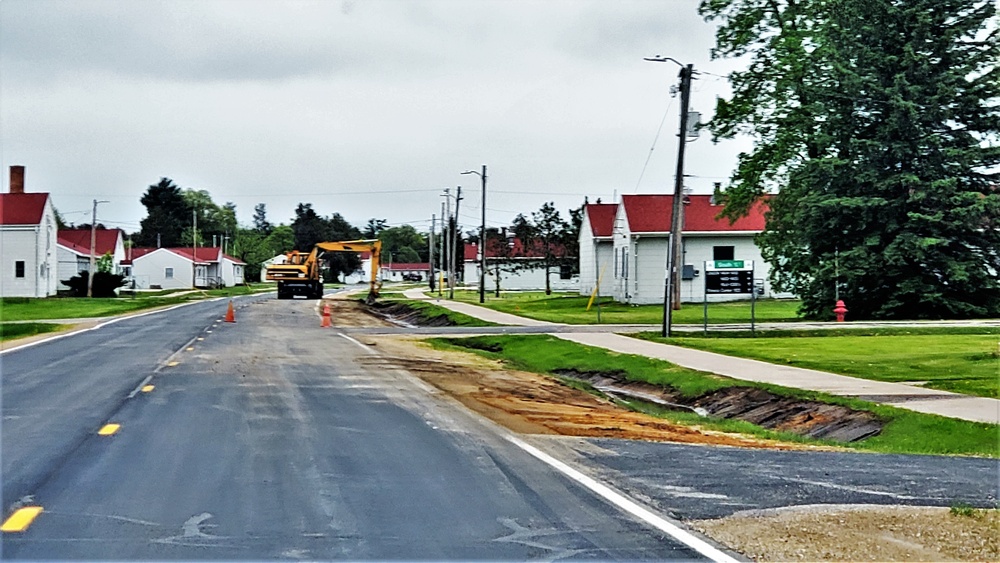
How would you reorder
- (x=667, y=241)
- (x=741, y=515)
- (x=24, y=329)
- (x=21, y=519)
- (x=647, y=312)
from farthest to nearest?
1. (x=667, y=241)
2. (x=647, y=312)
3. (x=24, y=329)
4. (x=741, y=515)
5. (x=21, y=519)

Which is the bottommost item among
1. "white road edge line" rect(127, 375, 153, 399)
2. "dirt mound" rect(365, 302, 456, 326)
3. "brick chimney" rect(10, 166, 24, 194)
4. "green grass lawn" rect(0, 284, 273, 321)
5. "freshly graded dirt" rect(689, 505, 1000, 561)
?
"dirt mound" rect(365, 302, 456, 326)

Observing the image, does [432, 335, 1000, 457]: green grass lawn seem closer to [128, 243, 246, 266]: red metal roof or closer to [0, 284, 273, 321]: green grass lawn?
[0, 284, 273, 321]: green grass lawn

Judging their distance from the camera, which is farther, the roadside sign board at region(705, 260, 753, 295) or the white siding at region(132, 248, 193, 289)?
the white siding at region(132, 248, 193, 289)

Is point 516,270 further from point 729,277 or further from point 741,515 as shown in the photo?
point 741,515

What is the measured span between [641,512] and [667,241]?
52.5m

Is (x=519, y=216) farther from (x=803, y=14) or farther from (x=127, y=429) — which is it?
(x=127, y=429)

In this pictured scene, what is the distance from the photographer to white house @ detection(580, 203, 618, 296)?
7369 cm

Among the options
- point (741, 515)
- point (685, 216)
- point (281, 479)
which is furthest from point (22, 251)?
point (741, 515)

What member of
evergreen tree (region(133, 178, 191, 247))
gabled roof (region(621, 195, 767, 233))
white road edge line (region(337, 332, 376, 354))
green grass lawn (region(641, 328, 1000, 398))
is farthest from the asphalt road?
evergreen tree (region(133, 178, 191, 247))

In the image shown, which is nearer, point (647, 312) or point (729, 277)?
point (729, 277)

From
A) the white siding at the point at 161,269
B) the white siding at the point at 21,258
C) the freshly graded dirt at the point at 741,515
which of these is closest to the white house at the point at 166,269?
the white siding at the point at 161,269

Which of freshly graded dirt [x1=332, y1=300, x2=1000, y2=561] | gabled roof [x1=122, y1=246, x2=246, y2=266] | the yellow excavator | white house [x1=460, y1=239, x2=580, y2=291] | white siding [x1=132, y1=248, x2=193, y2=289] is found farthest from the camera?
gabled roof [x1=122, y1=246, x2=246, y2=266]

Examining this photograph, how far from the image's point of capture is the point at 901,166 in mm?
45062

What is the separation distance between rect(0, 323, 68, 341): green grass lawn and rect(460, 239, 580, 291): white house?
4486 cm
